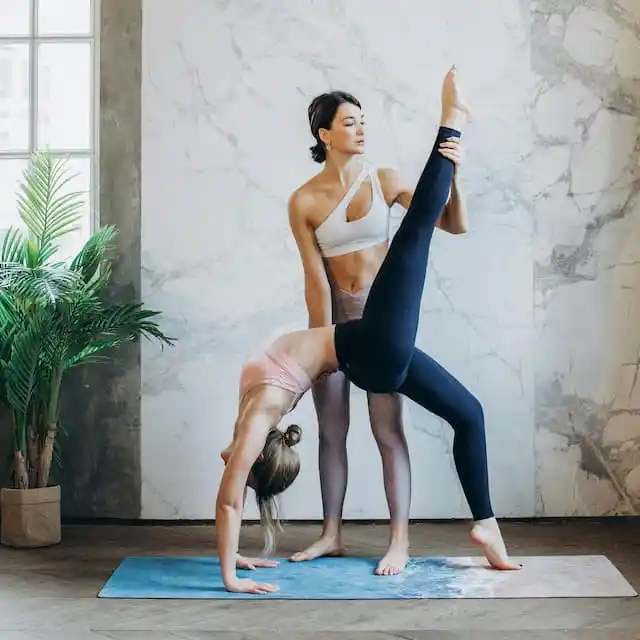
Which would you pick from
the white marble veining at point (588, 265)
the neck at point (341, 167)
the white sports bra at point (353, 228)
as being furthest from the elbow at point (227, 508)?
the white marble veining at point (588, 265)

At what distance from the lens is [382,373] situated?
303 centimetres

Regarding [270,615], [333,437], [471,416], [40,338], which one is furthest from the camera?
[40,338]

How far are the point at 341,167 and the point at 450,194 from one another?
407mm

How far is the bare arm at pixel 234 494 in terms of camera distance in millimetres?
2818

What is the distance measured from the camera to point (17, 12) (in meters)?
4.12

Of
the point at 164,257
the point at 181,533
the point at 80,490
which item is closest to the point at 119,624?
the point at 181,533

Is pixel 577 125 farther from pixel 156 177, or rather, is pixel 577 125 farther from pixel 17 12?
pixel 17 12

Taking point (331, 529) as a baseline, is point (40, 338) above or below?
above

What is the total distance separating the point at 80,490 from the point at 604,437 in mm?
2305

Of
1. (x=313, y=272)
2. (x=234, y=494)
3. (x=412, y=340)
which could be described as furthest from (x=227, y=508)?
(x=313, y=272)

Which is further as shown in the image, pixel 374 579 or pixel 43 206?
pixel 43 206

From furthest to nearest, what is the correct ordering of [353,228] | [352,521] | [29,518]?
1. [352,521]
2. [29,518]
3. [353,228]

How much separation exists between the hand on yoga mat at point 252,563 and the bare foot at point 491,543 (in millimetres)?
706

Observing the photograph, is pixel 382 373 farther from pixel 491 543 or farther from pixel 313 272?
pixel 491 543
